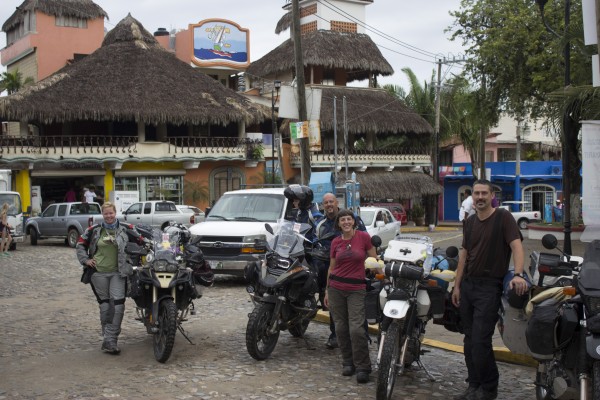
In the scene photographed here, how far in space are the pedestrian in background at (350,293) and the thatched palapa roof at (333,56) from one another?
34267 mm

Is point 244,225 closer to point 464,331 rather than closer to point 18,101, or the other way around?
point 464,331

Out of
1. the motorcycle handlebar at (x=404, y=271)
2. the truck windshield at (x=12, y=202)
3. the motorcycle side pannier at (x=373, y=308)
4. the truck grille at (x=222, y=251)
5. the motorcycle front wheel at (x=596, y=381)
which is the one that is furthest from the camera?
the truck windshield at (x=12, y=202)

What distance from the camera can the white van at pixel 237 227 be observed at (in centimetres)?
1373

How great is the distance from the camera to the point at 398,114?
1694 inches

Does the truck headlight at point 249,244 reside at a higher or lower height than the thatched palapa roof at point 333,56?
lower

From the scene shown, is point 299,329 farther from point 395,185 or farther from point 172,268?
point 395,185

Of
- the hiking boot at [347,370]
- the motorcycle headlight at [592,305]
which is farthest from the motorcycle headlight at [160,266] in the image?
the motorcycle headlight at [592,305]

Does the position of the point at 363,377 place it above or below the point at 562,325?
below

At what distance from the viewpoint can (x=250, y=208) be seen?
14898mm

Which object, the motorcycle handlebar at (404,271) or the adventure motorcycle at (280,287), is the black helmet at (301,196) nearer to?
the adventure motorcycle at (280,287)

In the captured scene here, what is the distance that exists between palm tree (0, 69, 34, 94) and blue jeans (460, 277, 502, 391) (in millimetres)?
39815

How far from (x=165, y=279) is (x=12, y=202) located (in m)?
17.7

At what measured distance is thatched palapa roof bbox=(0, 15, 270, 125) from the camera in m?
33.5

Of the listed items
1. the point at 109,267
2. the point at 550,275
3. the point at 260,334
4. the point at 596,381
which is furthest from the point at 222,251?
the point at 596,381
